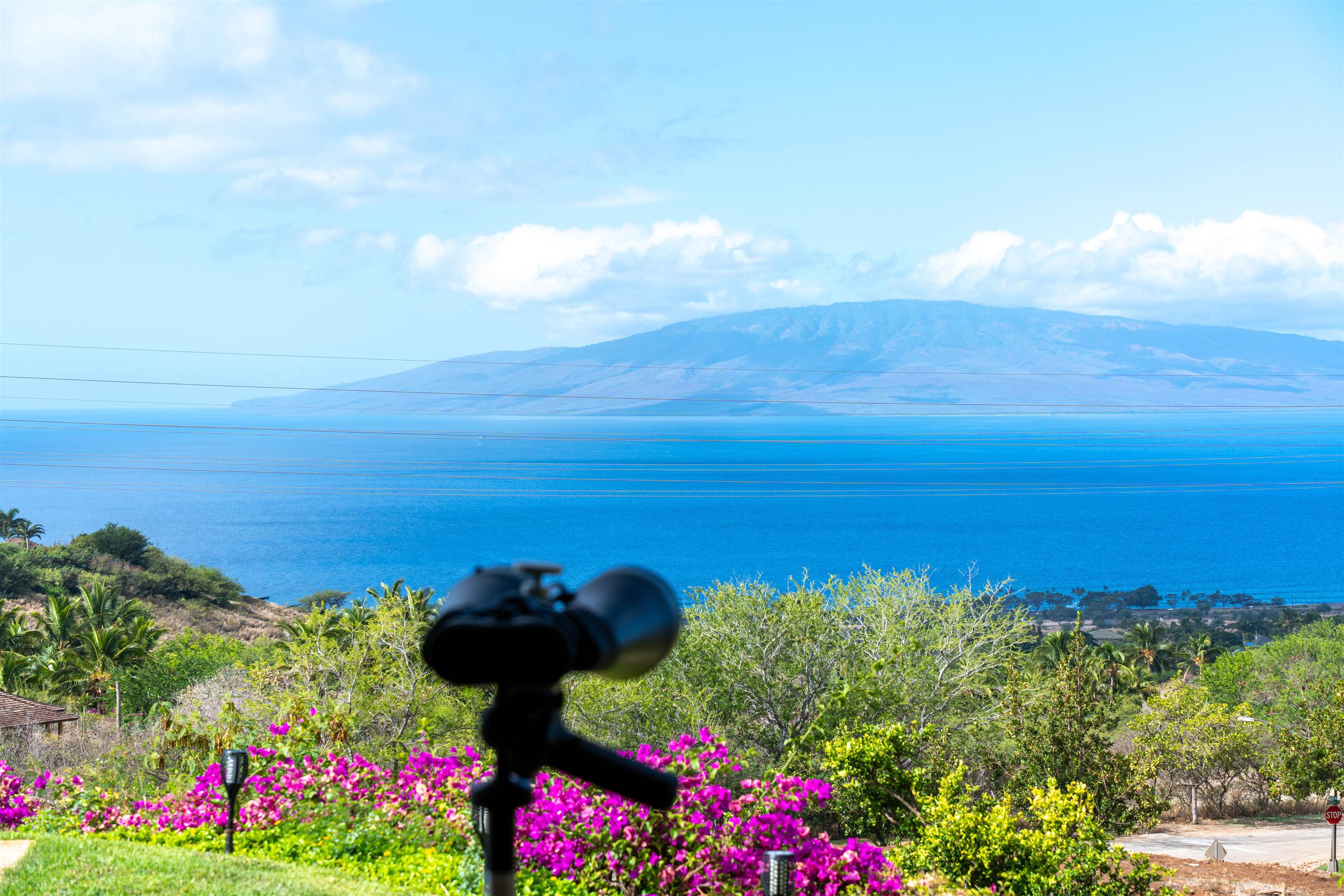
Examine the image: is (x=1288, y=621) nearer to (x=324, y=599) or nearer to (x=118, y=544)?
(x=324, y=599)

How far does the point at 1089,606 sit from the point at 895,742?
3650 inches

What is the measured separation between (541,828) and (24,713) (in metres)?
16.4

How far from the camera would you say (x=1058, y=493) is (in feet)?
605

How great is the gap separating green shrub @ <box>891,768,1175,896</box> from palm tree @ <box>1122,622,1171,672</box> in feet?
175

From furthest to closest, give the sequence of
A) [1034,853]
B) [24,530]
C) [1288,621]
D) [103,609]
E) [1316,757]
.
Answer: [1288,621] < [24,530] < [103,609] < [1316,757] < [1034,853]

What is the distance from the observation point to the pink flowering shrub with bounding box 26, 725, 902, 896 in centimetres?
774

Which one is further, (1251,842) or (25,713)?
(1251,842)

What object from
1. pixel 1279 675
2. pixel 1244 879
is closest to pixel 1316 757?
pixel 1244 879

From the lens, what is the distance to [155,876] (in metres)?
7.10

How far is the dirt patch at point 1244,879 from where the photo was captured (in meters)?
16.8

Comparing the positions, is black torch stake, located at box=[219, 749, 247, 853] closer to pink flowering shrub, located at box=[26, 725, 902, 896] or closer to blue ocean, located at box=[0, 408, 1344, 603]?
pink flowering shrub, located at box=[26, 725, 902, 896]

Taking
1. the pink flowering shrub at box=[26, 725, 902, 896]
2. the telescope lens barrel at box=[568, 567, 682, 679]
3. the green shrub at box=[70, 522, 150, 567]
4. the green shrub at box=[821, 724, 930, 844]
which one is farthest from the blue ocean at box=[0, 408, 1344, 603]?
the telescope lens barrel at box=[568, 567, 682, 679]

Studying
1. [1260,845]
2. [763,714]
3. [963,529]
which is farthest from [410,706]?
[963,529]

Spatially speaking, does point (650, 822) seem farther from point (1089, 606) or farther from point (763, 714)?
point (1089, 606)
